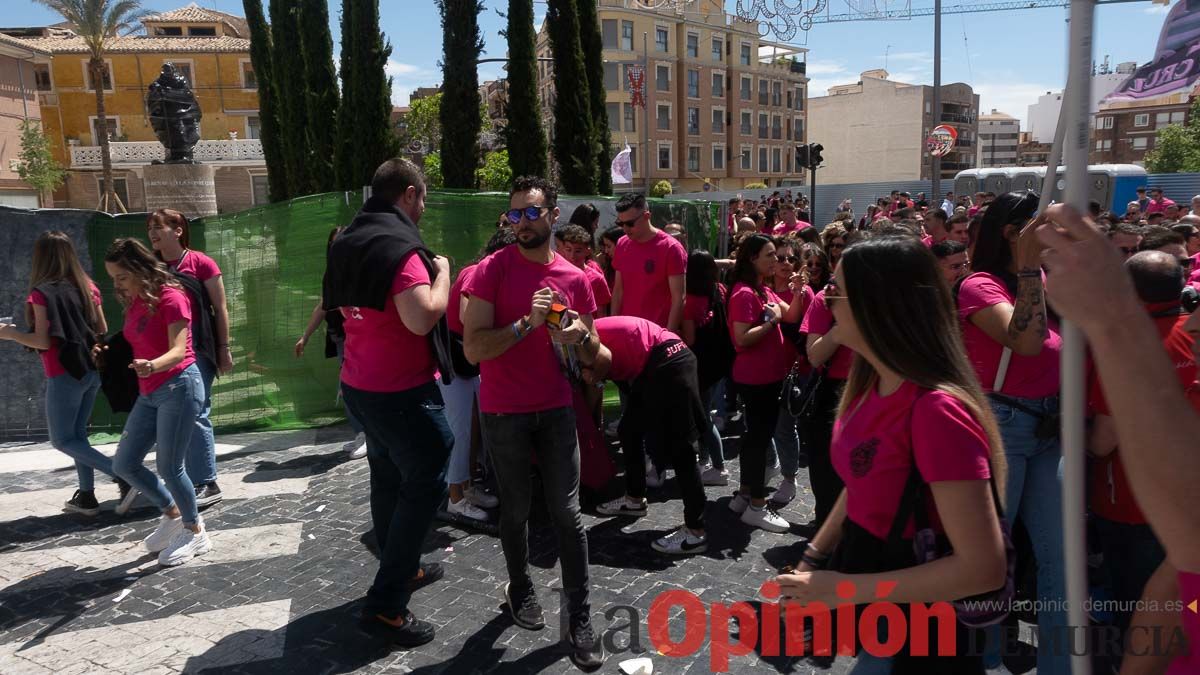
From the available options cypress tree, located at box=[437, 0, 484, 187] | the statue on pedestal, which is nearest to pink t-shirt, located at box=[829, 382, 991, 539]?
the statue on pedestal

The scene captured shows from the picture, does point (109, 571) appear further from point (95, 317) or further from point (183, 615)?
point (95, 317)

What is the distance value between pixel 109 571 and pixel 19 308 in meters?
4.14

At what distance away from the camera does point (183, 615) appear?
3.99m

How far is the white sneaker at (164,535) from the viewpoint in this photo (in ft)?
15.2

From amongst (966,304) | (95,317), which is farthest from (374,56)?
(966,304)

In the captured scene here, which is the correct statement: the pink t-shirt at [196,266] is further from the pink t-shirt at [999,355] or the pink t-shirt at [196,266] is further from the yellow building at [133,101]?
the yellow building at [133,101]

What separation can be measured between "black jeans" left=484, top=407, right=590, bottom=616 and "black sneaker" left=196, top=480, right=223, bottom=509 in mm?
2978

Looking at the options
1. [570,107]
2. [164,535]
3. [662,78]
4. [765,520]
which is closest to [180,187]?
[570,107]

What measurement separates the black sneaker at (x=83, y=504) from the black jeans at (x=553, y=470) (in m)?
3.44

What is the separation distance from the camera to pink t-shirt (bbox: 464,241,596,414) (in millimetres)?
3482

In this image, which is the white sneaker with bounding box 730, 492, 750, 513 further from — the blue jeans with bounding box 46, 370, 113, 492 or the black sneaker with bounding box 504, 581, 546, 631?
the blue jeans with bounding box 46, 370, 113, 492

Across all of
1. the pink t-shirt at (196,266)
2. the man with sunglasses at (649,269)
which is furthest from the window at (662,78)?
the pink t-shirt at (196,266)

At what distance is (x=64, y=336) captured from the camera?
505cm

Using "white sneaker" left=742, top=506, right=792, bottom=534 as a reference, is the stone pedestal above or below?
above
